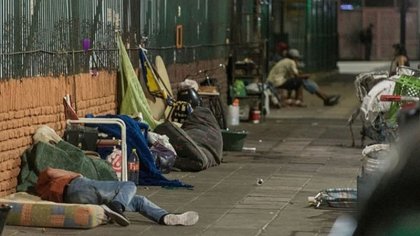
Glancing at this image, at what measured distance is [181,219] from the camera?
33.1ft

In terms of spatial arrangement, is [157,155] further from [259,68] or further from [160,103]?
[259,68]

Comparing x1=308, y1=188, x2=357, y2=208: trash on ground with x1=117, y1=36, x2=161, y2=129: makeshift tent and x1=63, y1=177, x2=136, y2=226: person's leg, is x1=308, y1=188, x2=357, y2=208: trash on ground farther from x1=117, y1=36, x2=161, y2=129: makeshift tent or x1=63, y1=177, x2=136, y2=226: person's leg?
x1=117, y1=36, x2=161, y2=129: makeshift tent

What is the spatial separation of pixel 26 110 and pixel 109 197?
1.71 m

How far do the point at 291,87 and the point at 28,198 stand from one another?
18.1 m

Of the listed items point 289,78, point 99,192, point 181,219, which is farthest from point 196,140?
point 289,78

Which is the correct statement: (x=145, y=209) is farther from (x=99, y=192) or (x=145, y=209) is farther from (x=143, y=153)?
(x=143, y=153)

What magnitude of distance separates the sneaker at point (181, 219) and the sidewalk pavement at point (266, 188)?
2.7 inches

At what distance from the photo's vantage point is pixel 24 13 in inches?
460

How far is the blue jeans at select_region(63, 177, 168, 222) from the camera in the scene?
1022 centimetres

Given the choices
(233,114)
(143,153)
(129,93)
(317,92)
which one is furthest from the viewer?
(317,92)

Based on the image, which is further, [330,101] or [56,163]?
[330,101]

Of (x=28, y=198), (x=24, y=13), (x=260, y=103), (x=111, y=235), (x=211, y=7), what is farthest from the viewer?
(x=260, y=103)

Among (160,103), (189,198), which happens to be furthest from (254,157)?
(189,198)

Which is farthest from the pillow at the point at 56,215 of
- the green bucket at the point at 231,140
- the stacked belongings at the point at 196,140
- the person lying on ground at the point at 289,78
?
the person lying on ground at the point at 289,78
